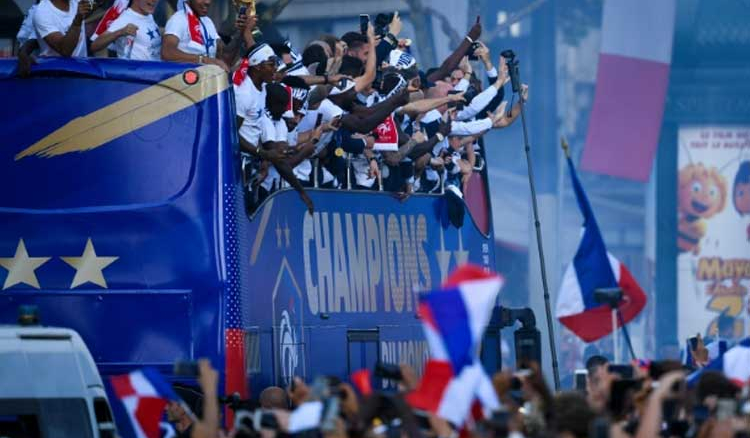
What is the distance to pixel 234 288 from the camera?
14773 mm

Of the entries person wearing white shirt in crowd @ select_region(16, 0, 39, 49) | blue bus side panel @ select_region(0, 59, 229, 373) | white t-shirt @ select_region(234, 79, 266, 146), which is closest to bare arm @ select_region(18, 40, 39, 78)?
blue bus side panel @ select_region(0, 59, 229, 373)

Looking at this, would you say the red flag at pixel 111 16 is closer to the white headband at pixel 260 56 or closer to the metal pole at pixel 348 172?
the white headband at pixel 260 56

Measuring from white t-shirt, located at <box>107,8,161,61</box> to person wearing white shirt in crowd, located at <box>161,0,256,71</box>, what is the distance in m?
0.15

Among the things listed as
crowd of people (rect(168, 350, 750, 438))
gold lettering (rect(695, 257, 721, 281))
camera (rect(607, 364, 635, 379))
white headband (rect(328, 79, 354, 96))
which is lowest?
gold lettering (rect(695, 257, 721, 281))

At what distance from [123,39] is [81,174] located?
1.73 meters

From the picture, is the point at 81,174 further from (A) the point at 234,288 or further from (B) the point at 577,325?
(B) the point at 577,325

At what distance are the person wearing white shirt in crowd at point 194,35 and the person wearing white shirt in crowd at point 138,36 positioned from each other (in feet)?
0.50

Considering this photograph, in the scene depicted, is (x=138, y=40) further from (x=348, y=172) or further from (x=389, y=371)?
(x=389, y=371)

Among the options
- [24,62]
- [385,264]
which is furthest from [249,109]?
[385,264]

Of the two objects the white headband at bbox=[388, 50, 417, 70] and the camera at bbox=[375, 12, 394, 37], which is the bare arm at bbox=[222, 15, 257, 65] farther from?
the camera at bbox=[375, 12, 394, 37]

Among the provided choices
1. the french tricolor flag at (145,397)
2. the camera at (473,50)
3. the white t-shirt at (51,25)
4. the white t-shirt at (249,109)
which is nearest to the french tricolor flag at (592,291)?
the white t-shirt at (249,109)

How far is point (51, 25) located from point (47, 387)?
369cm

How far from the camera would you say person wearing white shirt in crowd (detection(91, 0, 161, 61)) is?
1627cm

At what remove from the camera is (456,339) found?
1006 centimetres
